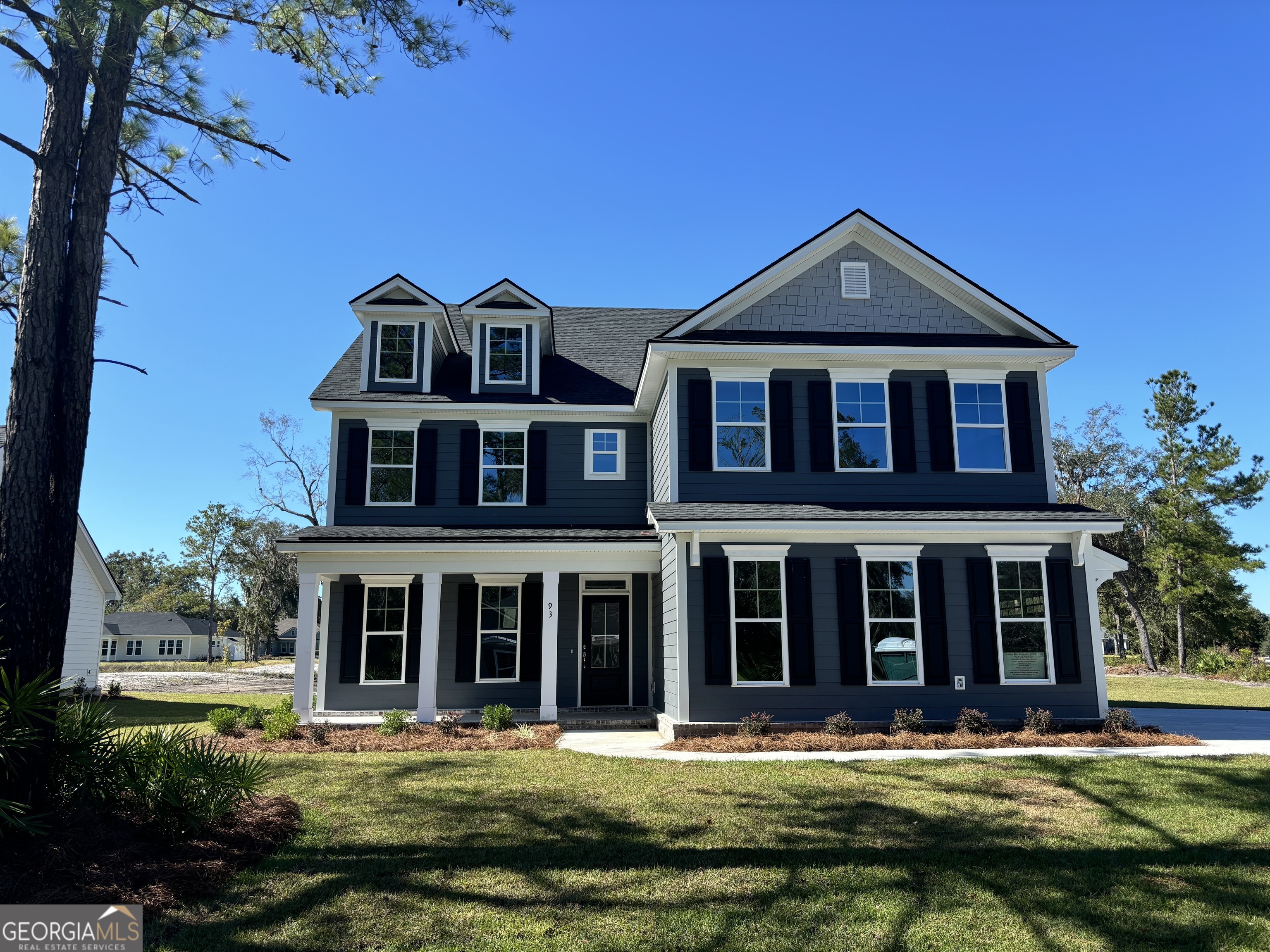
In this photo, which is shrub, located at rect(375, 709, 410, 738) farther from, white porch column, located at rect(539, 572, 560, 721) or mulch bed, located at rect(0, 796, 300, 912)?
mulch bed, located at rect(0, 796, 300, 912)

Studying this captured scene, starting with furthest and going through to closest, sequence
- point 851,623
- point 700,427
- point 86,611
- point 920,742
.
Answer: point 86,611 → point 700,427 → point 851,623 → point 920,742

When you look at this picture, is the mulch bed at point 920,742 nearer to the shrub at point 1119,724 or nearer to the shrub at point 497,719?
the shrub at point 1119,724

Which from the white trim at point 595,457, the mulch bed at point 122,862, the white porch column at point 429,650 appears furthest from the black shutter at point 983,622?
the mulch bed at point 122,862

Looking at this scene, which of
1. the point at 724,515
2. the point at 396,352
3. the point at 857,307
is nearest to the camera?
the point at 724,515

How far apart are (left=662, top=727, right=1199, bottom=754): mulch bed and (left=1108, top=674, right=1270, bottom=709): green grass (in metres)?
7.41

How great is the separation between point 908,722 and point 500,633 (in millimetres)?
7808

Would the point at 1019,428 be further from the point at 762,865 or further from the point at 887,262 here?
→ the point at 762,865

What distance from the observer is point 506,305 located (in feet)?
54.4

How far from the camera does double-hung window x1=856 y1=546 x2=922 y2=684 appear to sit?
12.3 m

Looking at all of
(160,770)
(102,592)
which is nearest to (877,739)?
(160,770)

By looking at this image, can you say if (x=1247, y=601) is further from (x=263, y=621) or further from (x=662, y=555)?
(x=263, y=621)

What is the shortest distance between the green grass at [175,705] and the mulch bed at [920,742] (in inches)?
348

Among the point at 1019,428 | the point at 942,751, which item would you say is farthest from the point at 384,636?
the point at 1019,428

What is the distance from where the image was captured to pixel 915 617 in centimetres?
1246
